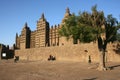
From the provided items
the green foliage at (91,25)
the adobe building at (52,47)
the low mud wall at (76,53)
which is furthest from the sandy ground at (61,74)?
the low mud wall at (76,53)

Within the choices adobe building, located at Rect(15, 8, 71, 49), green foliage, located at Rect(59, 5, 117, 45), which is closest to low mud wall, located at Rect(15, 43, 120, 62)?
green foliage, located at Rect(59, 5, 117, 45)

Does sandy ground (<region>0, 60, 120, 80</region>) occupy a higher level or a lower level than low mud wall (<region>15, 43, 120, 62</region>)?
lower

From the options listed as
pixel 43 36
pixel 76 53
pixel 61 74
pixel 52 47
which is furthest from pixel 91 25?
pixel 43 36

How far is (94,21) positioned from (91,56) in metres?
11.6

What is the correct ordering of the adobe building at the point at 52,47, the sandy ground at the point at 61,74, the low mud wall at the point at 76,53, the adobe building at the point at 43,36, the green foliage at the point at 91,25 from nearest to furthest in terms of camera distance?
the sandy ground at the point at 61,74, the green foliage at the point at 91,25, the low mud wall at the point at 76,53, the adobe building at the point at 52,47, the adobe building at the point at 43,36

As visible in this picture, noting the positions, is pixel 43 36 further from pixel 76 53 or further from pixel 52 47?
pixel 76 53

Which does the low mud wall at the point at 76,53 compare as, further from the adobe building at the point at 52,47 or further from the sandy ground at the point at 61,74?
the sandy ground at the point at 61,74

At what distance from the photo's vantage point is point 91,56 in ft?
116

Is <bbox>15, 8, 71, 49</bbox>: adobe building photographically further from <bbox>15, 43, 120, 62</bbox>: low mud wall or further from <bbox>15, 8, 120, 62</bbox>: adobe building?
<bbox>15, 43, 120, 62</bbox>: low mud wall

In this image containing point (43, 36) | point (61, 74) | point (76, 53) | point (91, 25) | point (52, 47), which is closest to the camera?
point (61, 74)

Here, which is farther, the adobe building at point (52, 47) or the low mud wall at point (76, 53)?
the adobe building at point (52, 47)

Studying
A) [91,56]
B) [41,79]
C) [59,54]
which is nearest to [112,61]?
[91,56]

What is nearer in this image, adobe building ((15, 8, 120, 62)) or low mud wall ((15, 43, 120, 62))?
low mud wall ((15, 43, 120, 62))

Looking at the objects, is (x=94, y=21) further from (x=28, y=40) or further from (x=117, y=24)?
(x=28, y=40)
